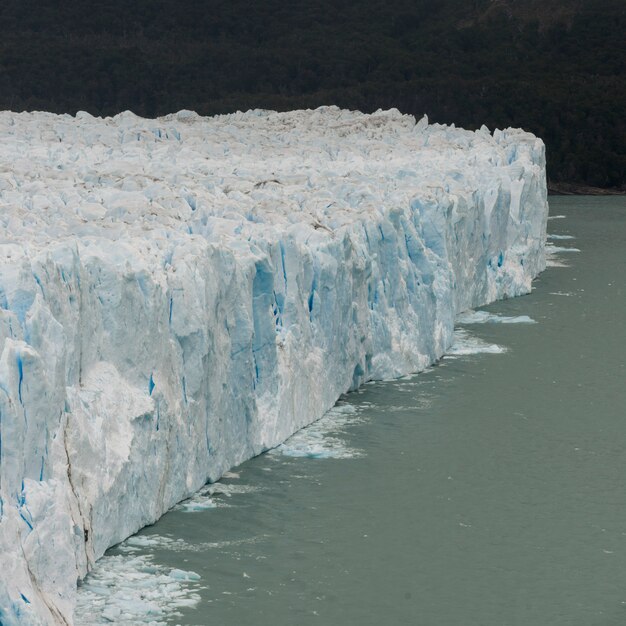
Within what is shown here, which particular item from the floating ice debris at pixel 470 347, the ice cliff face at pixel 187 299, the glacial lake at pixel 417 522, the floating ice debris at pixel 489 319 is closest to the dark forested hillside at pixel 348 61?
the floating ice debris at pixel 489 319

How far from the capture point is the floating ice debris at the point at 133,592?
8.74 meters

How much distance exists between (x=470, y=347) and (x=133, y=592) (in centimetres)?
936

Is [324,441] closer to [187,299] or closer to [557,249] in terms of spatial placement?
[187,299]

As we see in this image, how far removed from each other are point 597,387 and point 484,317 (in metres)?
4.39

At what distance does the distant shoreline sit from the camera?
155ft

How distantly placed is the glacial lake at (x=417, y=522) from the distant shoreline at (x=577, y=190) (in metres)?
31.3

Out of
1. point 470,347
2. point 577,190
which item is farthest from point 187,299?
point 577,190

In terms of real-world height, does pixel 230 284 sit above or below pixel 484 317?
above

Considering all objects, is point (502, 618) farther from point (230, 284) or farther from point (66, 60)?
point (66, 60)

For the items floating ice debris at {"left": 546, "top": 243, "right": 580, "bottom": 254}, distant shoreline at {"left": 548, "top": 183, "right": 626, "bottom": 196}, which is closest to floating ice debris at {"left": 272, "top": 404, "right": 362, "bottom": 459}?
floating ice debris at {"left": 546, "top": 243, "right": 580, "bottom": 254}

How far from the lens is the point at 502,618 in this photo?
30.7 feet

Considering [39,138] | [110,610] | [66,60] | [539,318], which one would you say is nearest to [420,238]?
[539,318]

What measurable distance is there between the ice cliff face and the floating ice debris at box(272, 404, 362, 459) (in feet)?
0.53

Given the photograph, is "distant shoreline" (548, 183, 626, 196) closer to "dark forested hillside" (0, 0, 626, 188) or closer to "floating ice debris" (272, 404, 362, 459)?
"dark forested hillside" (0, 0, 626, 188)
